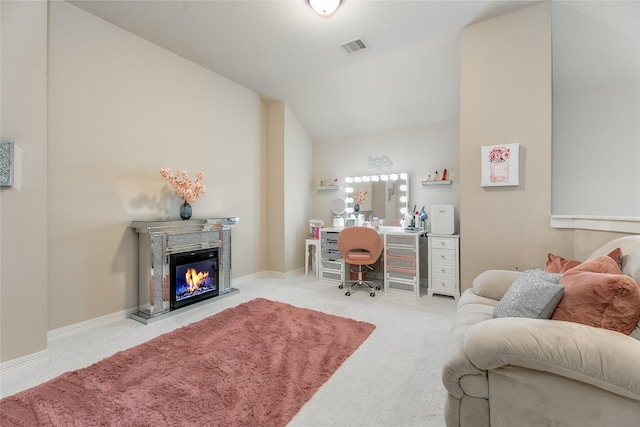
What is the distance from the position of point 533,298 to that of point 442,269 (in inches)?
86.3

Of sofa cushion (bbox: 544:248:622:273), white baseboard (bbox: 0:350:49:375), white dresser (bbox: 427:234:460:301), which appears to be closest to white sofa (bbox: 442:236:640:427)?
sofa cushion (bbox: 544:248:622:273)

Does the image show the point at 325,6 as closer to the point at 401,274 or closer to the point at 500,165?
the point at 500,165

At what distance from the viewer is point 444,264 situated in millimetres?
3529

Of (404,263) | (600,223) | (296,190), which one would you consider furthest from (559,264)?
(296,190)

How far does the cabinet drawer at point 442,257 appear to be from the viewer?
3.48 metres

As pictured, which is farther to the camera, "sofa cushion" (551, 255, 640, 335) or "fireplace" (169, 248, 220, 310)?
"fireplace" (169, 248, 220, 310)

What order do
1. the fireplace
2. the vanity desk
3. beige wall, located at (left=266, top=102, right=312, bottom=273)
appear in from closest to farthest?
the fireplace → the vanity desk → beige wall, located at (left=266, top=102, right=312, bottom=273)

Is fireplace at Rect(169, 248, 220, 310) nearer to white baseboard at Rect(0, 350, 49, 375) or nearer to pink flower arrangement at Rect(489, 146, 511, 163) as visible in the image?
white baseboard at Rect(0, 350, 49, 375)

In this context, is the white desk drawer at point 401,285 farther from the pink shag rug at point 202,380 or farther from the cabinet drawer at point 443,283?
the pink shag rug at point 202,380

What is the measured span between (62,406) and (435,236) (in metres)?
3.60

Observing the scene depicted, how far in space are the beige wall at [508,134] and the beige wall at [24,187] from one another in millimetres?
3772

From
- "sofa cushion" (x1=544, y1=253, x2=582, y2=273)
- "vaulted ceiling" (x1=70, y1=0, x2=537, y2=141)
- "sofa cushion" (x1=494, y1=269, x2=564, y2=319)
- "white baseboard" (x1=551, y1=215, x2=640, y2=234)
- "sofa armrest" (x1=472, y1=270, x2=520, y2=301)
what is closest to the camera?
"sofa cushion" (x1=494, y1=269, x2=564, y2=319)

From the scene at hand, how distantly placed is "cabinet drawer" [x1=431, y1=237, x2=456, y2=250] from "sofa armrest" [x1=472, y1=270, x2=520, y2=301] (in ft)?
4.11

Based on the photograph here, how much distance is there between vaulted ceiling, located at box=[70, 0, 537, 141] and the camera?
8.96 feet
